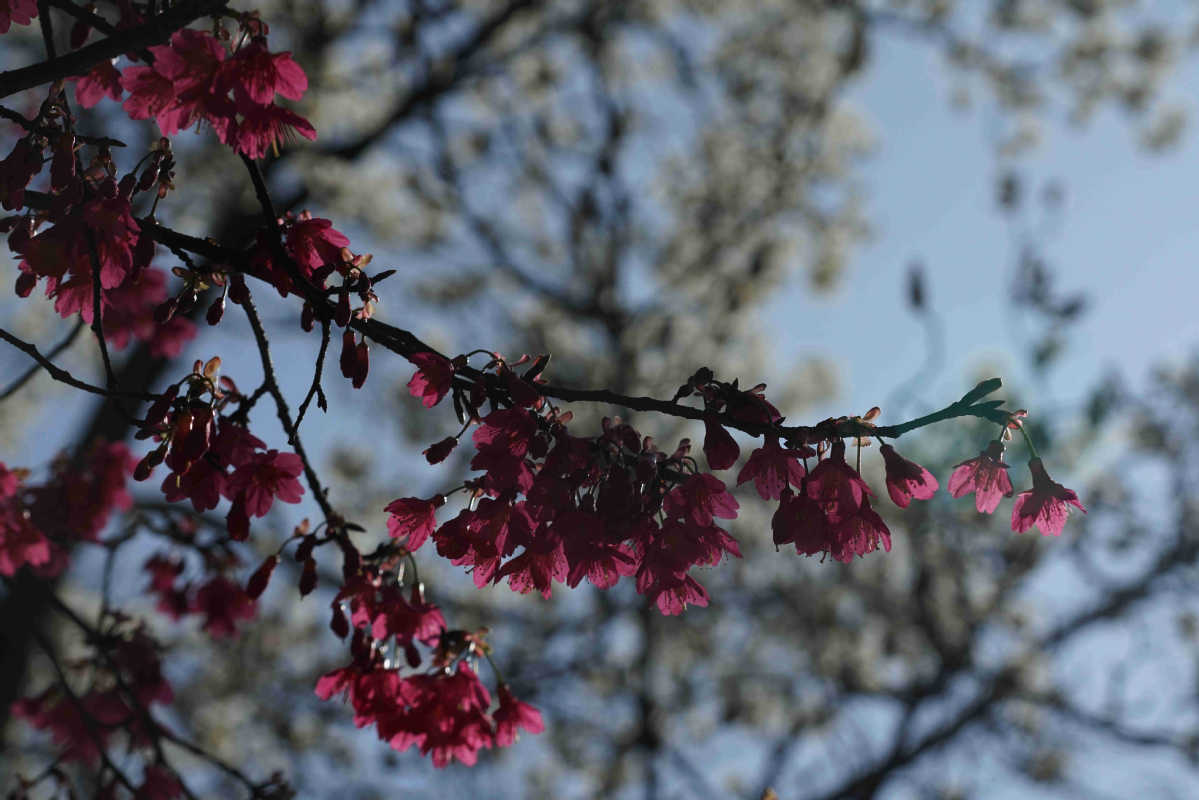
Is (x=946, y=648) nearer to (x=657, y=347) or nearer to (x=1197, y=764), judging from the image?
(x=1197, y=764)

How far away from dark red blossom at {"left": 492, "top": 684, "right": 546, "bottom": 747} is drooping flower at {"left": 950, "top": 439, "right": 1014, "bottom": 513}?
2.98 feet

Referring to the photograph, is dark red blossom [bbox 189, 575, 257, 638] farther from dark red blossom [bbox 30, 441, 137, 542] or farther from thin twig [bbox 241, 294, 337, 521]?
thin twig [bbox 241, 294, 337, 521]

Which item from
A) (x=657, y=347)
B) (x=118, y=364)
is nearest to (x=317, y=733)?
(x=118, y=364)

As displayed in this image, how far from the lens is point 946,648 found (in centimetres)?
645

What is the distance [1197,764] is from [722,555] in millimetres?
6060

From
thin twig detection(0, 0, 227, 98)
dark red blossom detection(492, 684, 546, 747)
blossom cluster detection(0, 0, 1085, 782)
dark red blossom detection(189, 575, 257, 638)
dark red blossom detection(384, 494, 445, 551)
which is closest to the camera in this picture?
thin twig detection(0, 0, 227, 98)

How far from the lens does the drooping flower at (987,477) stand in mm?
1478

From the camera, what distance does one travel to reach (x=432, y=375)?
1.43m

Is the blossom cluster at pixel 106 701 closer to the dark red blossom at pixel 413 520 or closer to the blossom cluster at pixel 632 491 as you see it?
the dark red blossom at pixel 413 520

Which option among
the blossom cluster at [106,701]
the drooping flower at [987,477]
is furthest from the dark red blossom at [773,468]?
the blossom cluster at [106,701]

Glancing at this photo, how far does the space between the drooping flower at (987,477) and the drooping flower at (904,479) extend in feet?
0.24

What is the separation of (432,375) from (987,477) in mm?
851

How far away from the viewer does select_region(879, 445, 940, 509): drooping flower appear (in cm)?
147

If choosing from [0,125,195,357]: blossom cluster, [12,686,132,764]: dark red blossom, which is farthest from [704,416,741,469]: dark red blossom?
[12,686,132,764]: dark red blossom
